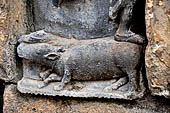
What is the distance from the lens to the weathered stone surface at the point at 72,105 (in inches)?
62.9

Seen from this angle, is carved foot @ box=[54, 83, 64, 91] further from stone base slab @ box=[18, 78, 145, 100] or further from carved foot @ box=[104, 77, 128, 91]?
carved foot @ box=[104, 77, 128, 91]

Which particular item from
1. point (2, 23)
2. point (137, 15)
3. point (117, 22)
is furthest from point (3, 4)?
point (137, 15)

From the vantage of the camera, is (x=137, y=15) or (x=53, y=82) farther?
(x=53, y=82)

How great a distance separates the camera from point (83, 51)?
1.62 metres

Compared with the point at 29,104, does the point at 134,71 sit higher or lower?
higher

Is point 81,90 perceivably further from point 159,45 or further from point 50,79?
point 159,45

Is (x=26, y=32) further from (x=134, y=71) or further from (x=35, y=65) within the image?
(x=134, y=71)

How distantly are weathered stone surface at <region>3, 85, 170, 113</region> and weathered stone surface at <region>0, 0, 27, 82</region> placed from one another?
0.10m

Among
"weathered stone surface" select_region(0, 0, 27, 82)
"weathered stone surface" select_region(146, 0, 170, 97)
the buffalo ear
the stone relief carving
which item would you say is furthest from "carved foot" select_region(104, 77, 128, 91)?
"weathered stone surface" select_region(0, 0, 27, 82)

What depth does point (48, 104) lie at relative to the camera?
1753 mm

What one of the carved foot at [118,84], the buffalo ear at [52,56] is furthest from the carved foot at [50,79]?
the carved foot at [118,84]

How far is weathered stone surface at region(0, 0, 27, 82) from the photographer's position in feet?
5.58

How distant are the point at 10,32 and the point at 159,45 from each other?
0.88 m

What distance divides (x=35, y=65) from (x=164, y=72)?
79 cm
